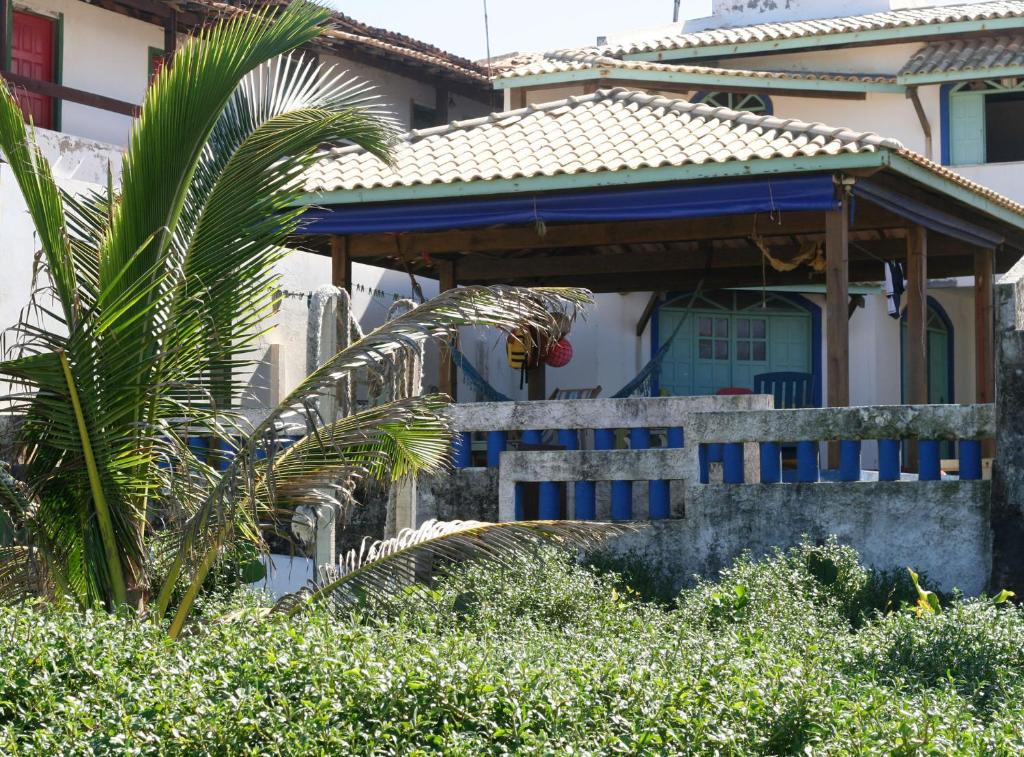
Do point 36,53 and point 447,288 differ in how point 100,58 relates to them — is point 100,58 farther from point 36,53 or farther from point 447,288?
point 447,288

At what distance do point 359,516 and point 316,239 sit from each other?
3.79 meters

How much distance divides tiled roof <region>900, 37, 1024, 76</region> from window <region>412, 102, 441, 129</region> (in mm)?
7636

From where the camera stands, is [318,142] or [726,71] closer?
[318,142]

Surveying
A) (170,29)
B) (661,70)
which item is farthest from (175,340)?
(170,29)

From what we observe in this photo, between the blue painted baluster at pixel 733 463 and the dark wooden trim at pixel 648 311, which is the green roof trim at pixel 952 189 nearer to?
the blue painted baluster at pixel 733 463

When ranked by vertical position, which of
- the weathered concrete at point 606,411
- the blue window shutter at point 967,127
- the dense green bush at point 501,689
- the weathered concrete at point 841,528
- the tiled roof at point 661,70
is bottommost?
the dense green bush at point 501,689

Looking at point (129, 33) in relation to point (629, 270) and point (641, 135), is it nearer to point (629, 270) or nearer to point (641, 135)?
point (629, 270)

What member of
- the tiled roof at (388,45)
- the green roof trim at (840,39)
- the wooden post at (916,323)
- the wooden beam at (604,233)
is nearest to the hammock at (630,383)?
the wooden beam at (604,233)

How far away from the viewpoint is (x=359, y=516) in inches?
385

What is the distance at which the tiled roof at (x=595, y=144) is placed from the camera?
10422 mm

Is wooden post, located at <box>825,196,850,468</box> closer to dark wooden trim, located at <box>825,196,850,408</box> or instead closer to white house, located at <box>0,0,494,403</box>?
dark wooden trim, located at <box>825,196,850,408</box>

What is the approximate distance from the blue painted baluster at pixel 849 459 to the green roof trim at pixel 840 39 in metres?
10.4

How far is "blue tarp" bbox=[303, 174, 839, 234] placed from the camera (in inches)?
401

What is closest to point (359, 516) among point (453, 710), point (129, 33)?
point (453, 710)
